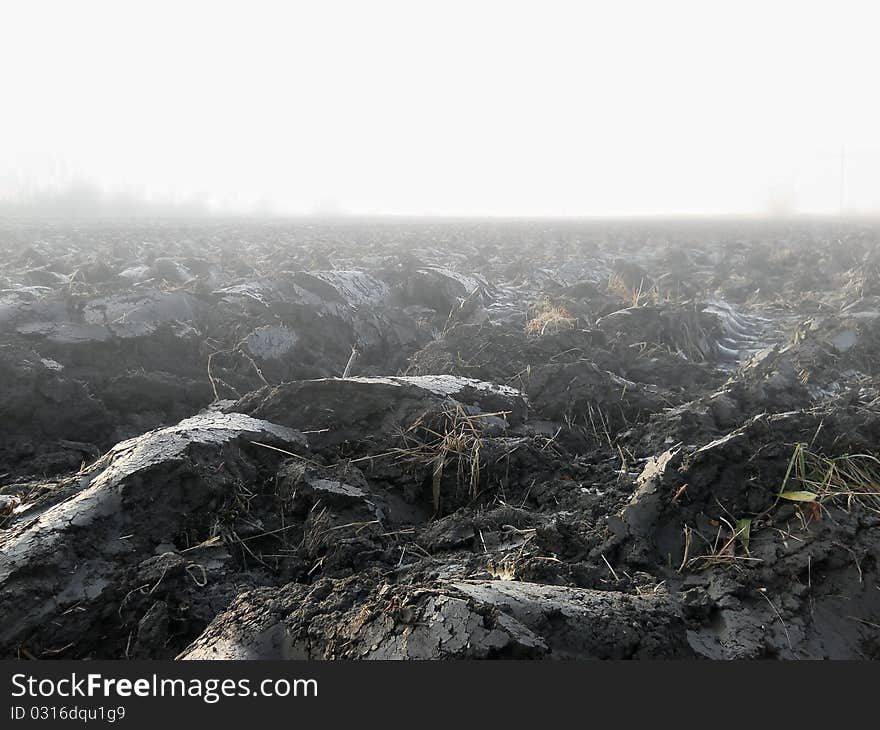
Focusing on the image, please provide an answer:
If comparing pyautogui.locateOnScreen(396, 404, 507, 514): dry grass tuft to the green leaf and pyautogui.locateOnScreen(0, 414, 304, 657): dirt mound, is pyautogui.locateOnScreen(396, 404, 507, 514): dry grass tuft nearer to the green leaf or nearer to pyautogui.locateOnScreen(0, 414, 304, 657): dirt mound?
pyautogui.locateOnScreen(0, 414, 304, 657): dirt mound

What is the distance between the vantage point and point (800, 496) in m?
2.47

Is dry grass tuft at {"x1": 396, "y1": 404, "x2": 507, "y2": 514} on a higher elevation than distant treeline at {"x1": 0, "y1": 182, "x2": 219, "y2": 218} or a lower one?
lower

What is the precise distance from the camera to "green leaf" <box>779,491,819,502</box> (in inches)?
96.0

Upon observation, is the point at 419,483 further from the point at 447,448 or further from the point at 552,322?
the point at 552,322

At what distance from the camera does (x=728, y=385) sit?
4312 mm

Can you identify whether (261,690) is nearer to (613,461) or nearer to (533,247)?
(613,461)

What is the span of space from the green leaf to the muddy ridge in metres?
0.01

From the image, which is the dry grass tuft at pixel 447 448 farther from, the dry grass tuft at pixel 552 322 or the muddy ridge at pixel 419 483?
the dry grass tuft at pixel 552 322

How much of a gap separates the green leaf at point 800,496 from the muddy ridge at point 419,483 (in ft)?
0.04

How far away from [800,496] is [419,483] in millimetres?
1671

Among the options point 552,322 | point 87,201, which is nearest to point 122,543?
point 552,322

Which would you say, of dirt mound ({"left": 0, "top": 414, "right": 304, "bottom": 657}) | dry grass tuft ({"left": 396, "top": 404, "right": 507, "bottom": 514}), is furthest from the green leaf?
dirt mound ({"left": 0, "top": 414, "right": 304, "bottom": 657})

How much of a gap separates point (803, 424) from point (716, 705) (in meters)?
1.73

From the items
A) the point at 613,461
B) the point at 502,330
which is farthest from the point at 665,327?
the point at 613,461
